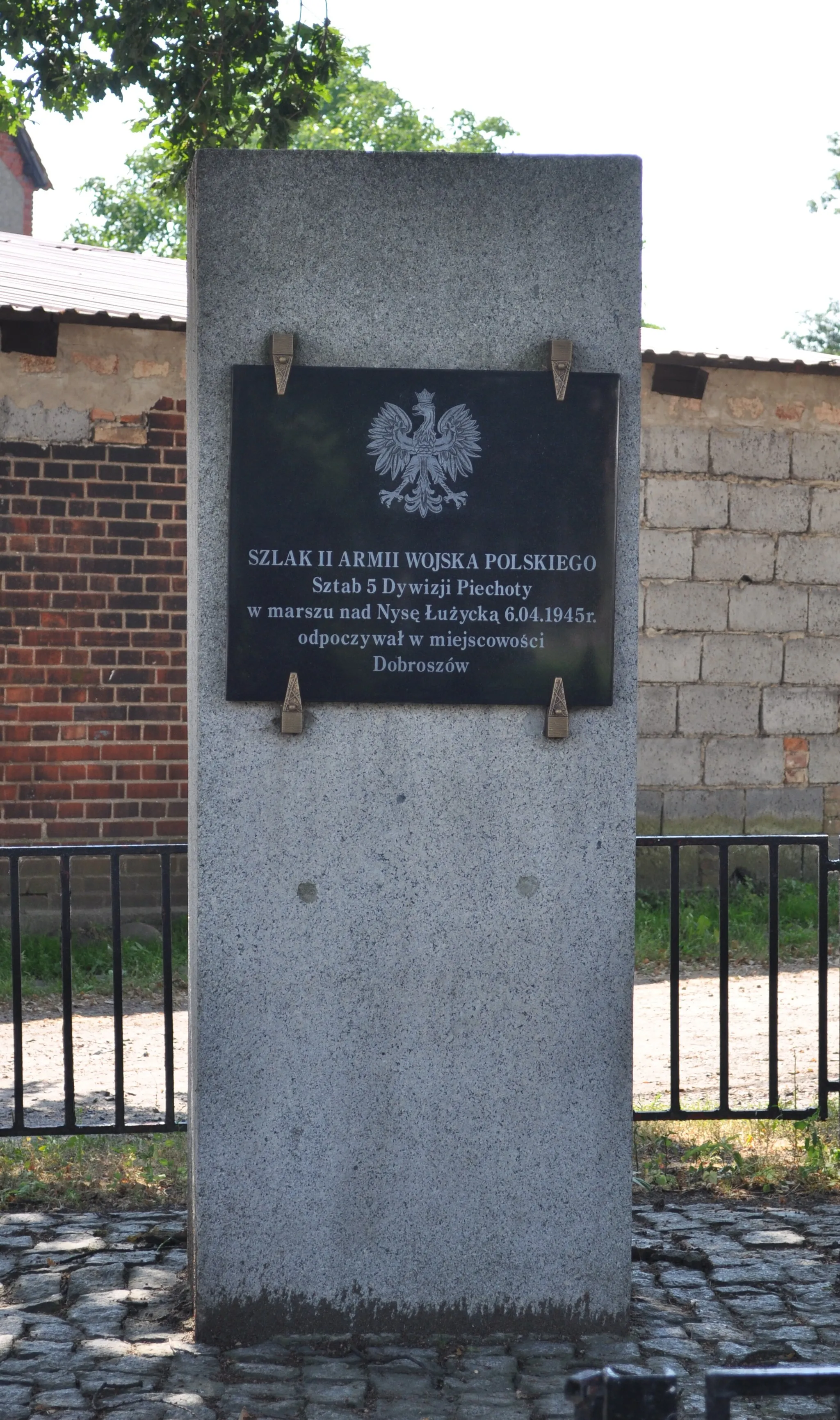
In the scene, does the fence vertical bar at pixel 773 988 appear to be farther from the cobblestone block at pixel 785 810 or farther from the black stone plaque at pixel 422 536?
the cobblestone block at pixel 785 810

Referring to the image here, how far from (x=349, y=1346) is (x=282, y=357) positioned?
2.26 metres

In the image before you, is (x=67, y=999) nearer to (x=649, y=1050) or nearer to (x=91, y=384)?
(x=649, y=1050)

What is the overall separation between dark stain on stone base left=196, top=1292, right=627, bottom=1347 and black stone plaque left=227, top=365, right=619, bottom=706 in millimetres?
1407

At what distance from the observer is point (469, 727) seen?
10.9ft

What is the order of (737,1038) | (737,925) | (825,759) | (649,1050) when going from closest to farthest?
(649,1050) → (737,1038) → (737,925) → (825,759)

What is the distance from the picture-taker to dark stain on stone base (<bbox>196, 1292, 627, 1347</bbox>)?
3.30 metres

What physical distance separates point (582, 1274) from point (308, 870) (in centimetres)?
116

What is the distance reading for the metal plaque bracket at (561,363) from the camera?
3.29 metres

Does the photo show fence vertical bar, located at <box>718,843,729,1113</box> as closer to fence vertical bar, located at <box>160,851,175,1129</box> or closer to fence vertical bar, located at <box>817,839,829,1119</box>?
fence vertical bar, located at <box>817,839,829,1119</box>

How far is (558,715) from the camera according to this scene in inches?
130

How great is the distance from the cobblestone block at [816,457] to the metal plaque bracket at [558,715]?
22.2 feet

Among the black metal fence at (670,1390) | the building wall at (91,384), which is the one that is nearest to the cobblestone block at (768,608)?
the building wall at (91,384)

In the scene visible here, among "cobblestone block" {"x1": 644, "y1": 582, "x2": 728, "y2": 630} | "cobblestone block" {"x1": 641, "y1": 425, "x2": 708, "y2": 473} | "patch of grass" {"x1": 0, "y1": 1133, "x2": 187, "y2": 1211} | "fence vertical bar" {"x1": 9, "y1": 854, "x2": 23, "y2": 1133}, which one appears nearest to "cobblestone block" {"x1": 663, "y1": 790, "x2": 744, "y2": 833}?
"cobblestone block" {"x1": 644, "y1": 582, "x2": 728, "y2": 630}

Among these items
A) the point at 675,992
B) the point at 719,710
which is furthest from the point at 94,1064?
the point at 719,710
